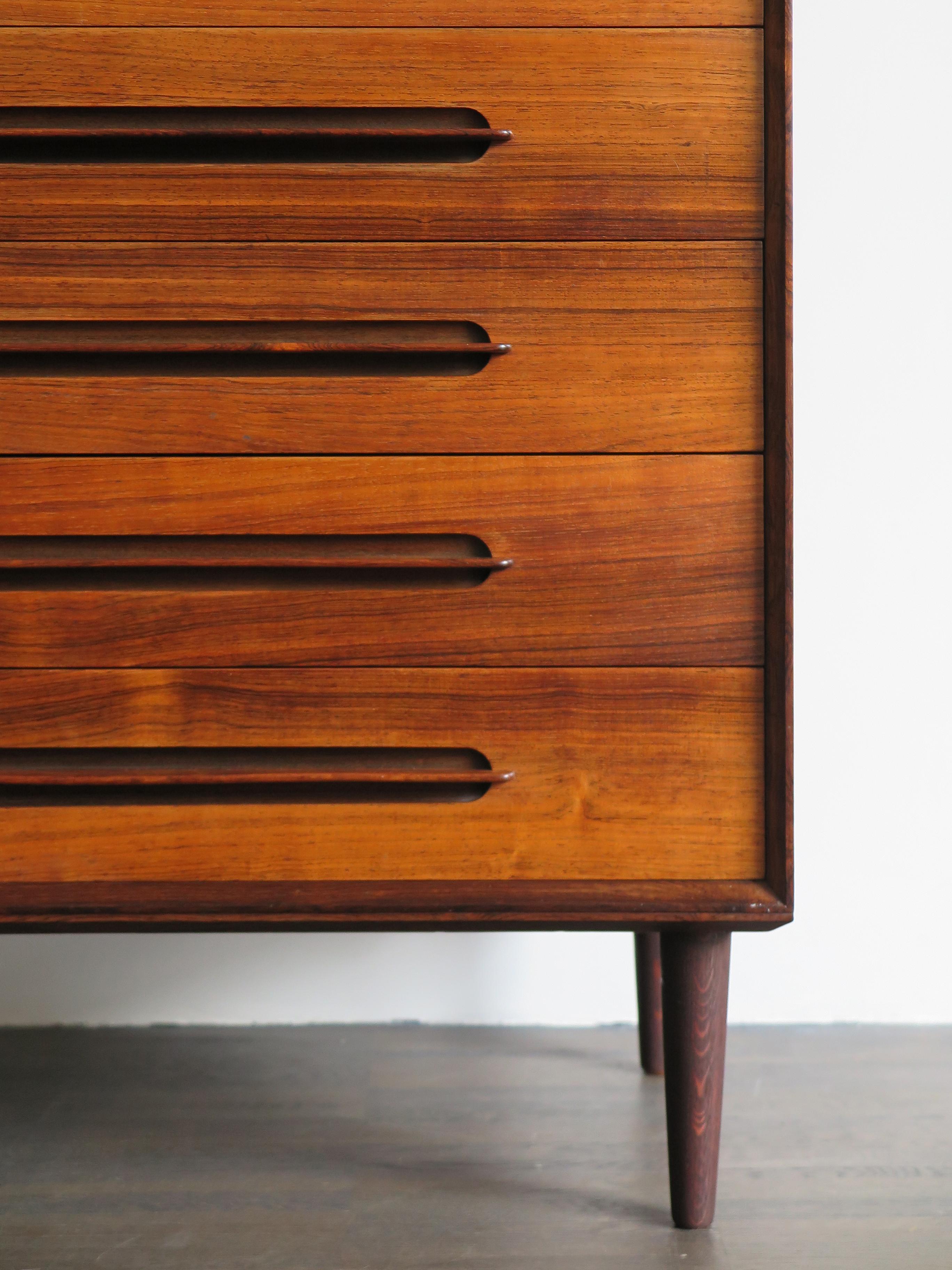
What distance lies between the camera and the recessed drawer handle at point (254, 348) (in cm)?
73

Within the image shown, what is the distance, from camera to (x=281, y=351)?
0.73 m

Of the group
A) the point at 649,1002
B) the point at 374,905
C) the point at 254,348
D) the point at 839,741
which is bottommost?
the point at 649,1002

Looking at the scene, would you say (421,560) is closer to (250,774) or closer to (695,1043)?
(250,774)

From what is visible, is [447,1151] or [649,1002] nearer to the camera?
[447,1151]

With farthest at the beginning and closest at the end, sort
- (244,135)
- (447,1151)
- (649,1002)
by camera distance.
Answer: (649,1002)
(447,1151)
(244,135)

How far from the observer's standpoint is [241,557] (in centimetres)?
73

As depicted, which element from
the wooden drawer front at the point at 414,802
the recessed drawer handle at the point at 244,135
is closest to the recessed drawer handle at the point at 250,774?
the wooden drawer front at the point at 414,802

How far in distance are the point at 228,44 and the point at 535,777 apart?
523mm

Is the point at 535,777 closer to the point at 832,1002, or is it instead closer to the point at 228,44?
the point at 228,44

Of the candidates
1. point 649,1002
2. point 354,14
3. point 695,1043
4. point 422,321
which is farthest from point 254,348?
point 649,1002

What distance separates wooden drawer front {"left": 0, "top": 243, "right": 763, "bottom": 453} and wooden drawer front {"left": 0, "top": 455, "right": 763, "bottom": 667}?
0.02 metres

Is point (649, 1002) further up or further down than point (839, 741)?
further down

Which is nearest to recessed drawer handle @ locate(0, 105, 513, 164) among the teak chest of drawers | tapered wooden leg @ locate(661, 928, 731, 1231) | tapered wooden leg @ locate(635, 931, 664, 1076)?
the teak chest of drawers

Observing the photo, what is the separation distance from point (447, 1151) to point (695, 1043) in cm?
26
